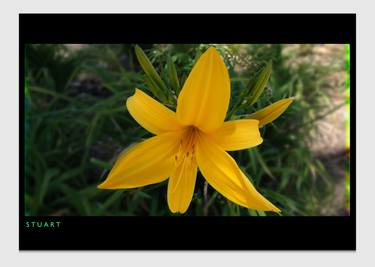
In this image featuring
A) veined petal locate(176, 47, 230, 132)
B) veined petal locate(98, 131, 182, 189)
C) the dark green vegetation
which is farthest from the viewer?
the dark green vegetation

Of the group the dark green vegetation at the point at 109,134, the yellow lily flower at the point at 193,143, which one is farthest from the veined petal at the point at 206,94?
the dark green vegetation at the point at 109,134

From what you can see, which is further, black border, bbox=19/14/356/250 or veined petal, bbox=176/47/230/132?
black border, bbox=19/14/356/250

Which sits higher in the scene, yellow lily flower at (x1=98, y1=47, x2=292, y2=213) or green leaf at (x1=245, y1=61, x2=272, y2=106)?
green leaf at (x1=245, y1=61, x2=272, y2=106)

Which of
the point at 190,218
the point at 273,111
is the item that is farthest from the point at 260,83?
the point at 190,218

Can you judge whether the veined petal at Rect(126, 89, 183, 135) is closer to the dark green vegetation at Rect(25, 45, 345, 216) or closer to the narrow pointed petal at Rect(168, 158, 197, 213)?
the narrow pointed petal at Rect(168, 158, 197, 213)

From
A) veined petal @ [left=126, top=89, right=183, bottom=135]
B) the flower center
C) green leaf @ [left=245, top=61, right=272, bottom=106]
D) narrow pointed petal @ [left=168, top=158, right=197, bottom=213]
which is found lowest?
narrow pointed petal @ [left=168, top=158, right=197, bottom=213]

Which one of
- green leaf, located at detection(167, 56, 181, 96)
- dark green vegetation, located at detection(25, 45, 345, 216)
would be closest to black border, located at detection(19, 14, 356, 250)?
dark green vegetation, located at detection(25, 45, 345, 216)
